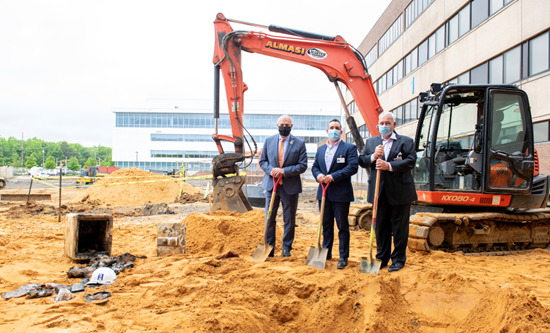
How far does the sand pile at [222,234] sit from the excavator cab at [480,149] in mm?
2897

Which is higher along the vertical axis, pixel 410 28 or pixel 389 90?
pixel 410 28

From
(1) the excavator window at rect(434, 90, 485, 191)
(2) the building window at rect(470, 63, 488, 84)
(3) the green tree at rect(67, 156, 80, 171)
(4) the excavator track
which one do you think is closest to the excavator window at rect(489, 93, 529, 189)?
(1) the excavator window at rect(434, 90, 485, 191)

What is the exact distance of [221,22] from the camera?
7.96 metres

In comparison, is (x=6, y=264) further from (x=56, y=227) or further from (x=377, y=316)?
(x=377, y=316)

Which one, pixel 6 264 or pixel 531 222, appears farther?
pixel 531 222

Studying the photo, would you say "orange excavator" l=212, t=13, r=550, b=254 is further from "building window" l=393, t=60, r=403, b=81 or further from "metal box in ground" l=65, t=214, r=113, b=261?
"building window" l=393, t=60, r=403, b=81

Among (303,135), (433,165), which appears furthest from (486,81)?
(303,135)

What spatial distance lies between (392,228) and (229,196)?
3590 millimetres

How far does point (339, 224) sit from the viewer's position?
15.0 ft

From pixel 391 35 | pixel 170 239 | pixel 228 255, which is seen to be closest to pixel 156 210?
pixel 170 239

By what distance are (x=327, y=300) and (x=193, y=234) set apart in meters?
2.92

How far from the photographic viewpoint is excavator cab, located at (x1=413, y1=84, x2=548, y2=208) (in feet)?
18.5

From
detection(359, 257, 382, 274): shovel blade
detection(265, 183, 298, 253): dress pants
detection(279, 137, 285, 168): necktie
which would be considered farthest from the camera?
detection(279, 137, 285, 168): necktie

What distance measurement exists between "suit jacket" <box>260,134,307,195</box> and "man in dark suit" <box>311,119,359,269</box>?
10.7 inches
